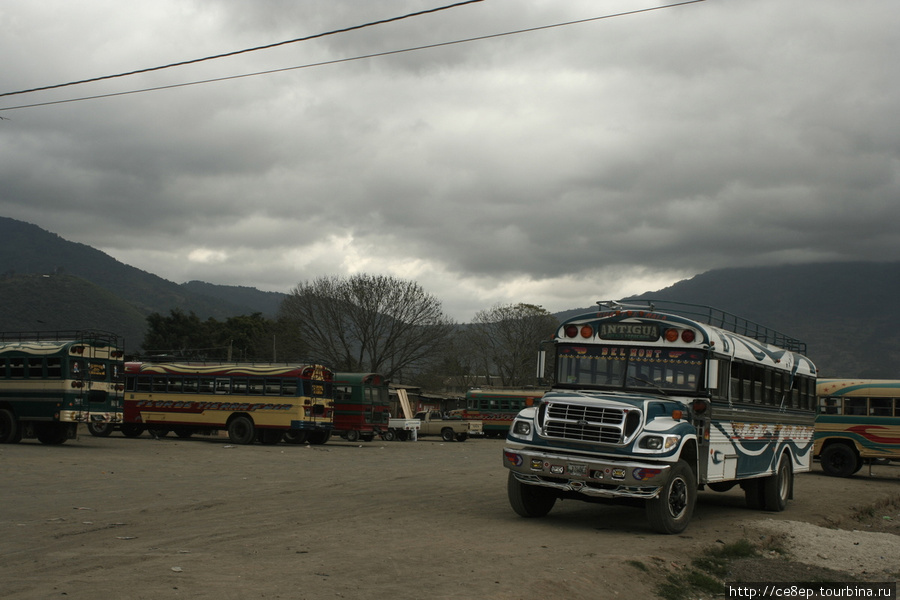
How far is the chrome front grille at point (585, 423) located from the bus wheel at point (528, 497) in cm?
120

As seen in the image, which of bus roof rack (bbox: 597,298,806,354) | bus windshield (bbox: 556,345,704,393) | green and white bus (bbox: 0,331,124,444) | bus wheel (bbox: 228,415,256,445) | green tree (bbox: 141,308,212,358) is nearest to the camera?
bus windshield (bbox: 556,345,704,393)

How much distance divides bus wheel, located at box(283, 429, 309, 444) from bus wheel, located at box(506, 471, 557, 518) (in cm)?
2190

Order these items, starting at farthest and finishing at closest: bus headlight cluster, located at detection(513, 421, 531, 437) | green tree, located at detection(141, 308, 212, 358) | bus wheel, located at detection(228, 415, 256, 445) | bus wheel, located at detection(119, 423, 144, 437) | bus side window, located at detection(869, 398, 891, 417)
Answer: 1. green tree, located at detection(141, 308, 212, 358)
2. bus wheel, located at detection(119, 423, 144, 437)
3. bus wheel, located at detection(228, 415, 256, 445)
4. bus side window, located at detection(869, 398, 891, 417)
5. bus headlight cluster, located at detection(513, 421, 531, 437)

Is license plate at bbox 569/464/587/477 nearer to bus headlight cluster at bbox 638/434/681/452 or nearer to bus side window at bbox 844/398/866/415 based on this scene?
bus headlight cluster at bbox 638/434/681/452

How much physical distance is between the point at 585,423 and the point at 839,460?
18.7 m

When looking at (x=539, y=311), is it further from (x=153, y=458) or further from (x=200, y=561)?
(x=200, y=561)

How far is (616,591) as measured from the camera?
8312 millimetres

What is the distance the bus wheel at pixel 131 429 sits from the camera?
34.9 meters

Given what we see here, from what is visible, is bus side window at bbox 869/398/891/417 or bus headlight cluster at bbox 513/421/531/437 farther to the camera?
bus side window at bbox 869/398/891/417

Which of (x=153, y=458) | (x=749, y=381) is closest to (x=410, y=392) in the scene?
(x=153, y=458)

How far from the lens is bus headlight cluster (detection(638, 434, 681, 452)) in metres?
11.1

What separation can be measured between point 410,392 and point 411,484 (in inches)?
1853

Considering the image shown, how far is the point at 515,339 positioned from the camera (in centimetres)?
8906

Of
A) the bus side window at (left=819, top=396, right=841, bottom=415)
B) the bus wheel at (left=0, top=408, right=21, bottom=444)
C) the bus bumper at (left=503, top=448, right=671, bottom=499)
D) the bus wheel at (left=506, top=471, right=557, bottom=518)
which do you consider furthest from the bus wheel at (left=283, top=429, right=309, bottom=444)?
the bus bumper at (left=503, top=448, right=671, bottom=499)
